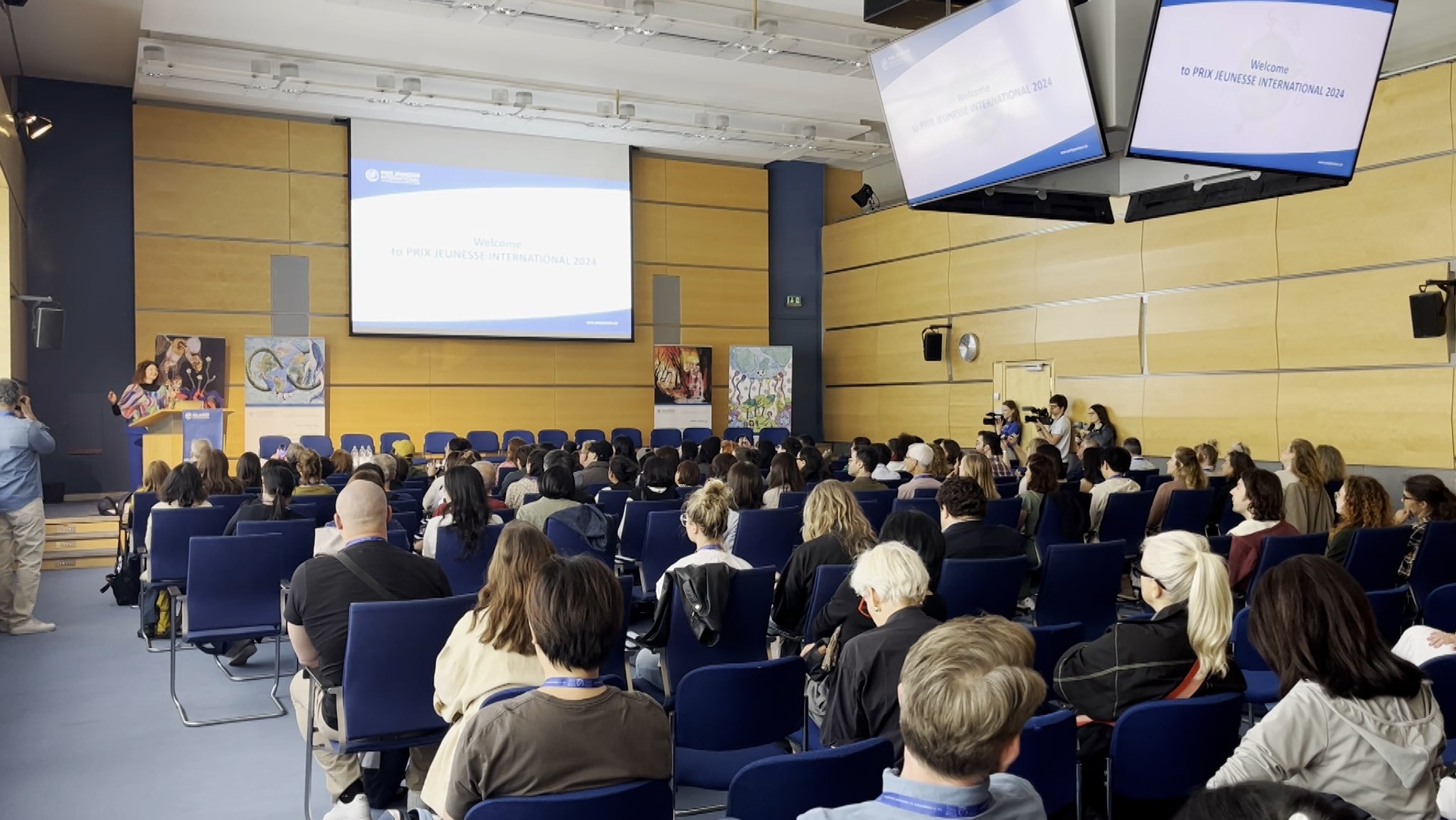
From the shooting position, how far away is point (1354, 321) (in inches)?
397

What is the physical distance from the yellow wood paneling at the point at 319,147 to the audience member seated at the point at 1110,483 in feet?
34.9

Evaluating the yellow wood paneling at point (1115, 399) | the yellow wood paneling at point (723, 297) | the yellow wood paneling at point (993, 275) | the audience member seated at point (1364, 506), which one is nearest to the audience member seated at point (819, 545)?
the audience member seated at point (1364, 506)

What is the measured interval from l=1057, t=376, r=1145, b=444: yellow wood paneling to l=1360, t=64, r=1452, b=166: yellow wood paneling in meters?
3.39

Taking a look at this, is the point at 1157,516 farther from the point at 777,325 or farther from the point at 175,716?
the point at 777,325

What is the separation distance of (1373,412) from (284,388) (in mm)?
12357

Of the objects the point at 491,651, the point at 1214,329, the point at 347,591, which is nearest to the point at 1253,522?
the point at 491,651

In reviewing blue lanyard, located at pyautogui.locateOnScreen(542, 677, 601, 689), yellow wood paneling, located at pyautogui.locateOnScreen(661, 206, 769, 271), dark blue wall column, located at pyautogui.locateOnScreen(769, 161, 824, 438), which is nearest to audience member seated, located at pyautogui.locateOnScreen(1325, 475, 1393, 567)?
blue lanyard, located at pyautogui.locateOnScreen(542, 677, 601, 689)

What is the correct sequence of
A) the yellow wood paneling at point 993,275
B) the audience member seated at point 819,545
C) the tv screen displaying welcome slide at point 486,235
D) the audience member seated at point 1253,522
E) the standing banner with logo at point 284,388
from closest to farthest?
1. the audience member seated at point 819,545
2. the audience member seated at point 1253,522
3. the standing banner with logo at point 284,388
4. the yellow wood paneling at point 993,275
5. the tv screen displaying welcome slide at point 486,235

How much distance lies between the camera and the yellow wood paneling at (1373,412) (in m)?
9.36

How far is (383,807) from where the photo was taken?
372 centimetres

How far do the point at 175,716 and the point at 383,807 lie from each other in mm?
2168

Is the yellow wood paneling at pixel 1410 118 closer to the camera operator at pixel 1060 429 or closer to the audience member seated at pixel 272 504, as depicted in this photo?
the camera operator at pixel 1060 429

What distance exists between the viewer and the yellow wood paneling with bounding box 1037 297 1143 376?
1239 centimetres

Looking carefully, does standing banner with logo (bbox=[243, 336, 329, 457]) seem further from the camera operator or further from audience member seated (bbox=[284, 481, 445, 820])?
audience member seated (bbox=[284, 481, 445, 820])
